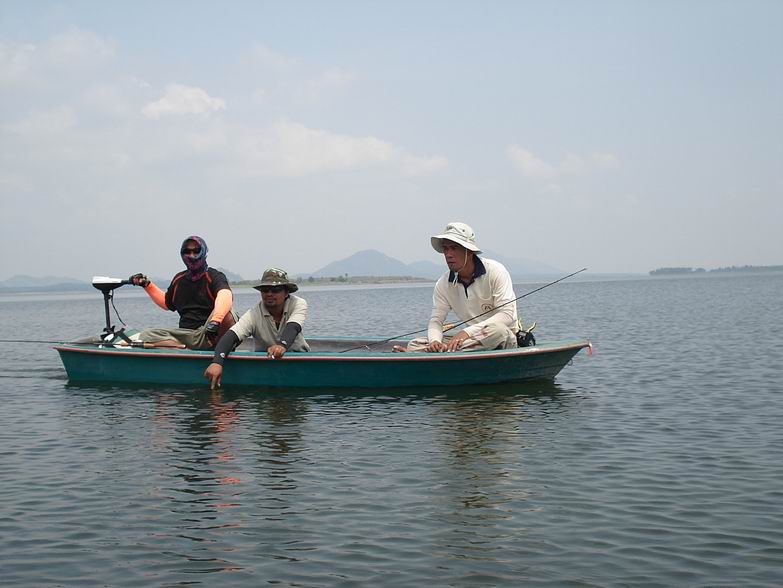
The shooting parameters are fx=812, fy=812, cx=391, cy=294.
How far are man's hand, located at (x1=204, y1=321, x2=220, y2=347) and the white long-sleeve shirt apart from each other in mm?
3466

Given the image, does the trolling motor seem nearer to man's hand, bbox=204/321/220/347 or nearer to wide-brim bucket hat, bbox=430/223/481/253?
man's hand, bbox=204/321/220/347

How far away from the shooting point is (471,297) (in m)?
12.2

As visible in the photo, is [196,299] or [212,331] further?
[196,299]

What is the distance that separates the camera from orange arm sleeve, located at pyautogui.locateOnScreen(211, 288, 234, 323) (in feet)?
42.3

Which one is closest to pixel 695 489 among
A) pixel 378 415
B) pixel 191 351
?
pixel 378 415

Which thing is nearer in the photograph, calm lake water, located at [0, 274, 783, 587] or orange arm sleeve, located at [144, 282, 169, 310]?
calm lake water, located at [0, 274, 783, 587]

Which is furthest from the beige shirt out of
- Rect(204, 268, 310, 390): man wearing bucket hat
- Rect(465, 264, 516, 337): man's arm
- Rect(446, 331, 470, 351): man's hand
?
Rect(465, 264, 516, 337): man's arm

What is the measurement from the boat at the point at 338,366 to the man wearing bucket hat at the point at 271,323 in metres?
0.38

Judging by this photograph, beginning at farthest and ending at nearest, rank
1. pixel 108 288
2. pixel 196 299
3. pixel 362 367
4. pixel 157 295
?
pixel 108 288 < pixel 157 295 < pixel 196 299 < pixel 362 367

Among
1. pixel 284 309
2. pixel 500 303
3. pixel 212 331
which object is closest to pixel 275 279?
pixel 284 309

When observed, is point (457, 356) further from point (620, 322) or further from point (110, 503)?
point (620, 322)

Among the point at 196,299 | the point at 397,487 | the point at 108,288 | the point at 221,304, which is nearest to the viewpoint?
the point at 397,487

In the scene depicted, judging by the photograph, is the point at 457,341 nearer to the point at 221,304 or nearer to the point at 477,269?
the point at 477,269

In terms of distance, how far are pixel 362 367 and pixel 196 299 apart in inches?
123
